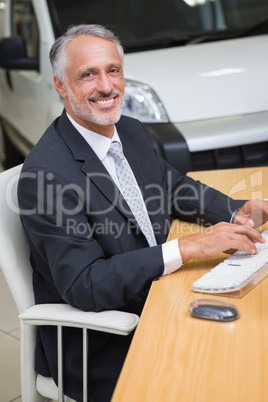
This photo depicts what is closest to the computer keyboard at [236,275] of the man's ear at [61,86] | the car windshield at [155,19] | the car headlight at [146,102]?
the man's ear at [61,86]

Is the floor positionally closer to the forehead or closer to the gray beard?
the gray beard

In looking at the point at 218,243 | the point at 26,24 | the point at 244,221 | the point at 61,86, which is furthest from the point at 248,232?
the point at 26,24

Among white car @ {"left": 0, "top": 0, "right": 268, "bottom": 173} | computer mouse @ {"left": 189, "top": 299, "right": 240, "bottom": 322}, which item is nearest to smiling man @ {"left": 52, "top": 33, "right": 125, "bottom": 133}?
computer mouse @ {"left": 189, "top": 299, "right": 240, "bottom": 322}

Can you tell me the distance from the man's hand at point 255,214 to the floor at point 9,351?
118 centimetres

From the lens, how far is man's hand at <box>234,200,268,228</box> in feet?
6.10

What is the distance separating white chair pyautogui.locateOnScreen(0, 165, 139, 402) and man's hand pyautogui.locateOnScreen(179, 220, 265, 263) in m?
0.23

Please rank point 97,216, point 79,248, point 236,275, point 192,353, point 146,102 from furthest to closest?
point 146,102 → point 97,216 → point 79,248 → point 236,275 → point 192,353

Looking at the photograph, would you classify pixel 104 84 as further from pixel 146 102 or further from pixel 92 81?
pixel 146 102

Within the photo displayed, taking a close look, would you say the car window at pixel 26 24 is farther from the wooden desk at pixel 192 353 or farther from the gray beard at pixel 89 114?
the wooden desk at pixel 192 353

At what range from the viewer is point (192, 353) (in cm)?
122

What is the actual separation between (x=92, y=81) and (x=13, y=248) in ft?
1.68

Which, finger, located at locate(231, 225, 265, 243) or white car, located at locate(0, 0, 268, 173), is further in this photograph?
white car, located at locate(0, 0, 268, 173)

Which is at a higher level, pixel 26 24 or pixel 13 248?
pixel 26 24

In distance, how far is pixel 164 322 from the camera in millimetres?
1345
